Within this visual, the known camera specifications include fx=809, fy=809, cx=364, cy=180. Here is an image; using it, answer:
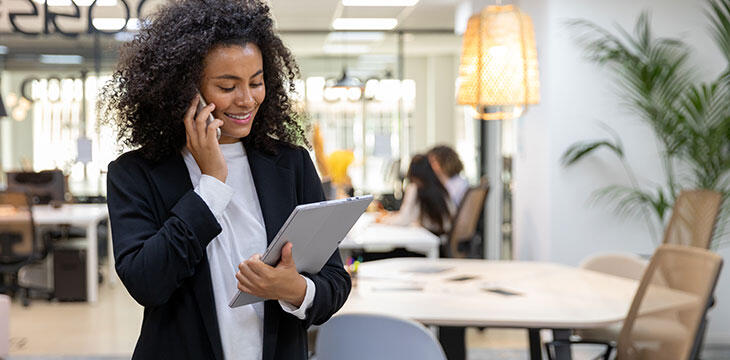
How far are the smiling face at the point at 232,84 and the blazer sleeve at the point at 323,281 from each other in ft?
0.57

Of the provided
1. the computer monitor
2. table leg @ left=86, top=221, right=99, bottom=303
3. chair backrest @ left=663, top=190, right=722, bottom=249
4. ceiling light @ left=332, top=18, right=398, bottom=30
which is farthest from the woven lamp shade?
ceiling light @ left=332, top=18, right=398, bottom=30

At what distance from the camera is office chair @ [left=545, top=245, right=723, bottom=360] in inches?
103

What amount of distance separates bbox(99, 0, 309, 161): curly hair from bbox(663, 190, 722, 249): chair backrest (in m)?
3.03

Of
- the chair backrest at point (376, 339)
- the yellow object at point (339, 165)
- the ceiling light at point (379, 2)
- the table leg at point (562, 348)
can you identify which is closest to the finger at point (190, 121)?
the chair backrest at point (376, 339)

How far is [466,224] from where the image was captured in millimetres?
6297

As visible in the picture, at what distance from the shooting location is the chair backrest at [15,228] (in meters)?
6.65

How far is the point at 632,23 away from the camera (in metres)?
5.61

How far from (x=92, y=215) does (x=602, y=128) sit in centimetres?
451

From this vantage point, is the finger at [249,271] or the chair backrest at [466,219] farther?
the chair backrest at [466,219]

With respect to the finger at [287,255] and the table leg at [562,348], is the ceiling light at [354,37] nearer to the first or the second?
the table leg at [562,348]

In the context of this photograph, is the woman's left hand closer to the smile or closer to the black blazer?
the black blazer

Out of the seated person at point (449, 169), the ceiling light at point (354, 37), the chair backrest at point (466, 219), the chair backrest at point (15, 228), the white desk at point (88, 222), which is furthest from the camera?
the ceiling light at point (354, 37)

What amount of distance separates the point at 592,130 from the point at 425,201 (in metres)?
1.43

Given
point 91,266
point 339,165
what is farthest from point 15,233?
point 339,165
